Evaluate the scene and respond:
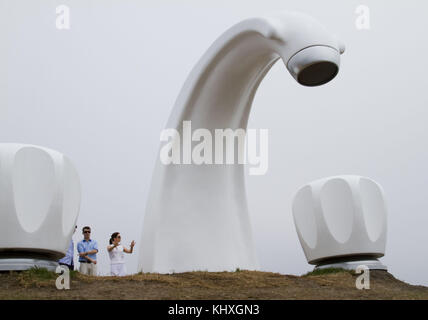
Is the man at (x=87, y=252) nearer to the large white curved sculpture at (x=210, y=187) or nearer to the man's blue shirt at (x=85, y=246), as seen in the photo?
the man's blue shirt at (x=85, y=246)

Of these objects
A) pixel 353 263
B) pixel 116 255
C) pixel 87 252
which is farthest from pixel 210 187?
pixel 353 263

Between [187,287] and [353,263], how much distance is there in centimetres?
519

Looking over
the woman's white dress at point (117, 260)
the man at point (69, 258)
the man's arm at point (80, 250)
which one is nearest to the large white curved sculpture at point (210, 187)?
the woman's white dress at point (117, 260)

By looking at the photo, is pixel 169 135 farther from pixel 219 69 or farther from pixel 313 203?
pixel 313 203


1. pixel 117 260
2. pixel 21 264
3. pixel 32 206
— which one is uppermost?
pixel 32 206

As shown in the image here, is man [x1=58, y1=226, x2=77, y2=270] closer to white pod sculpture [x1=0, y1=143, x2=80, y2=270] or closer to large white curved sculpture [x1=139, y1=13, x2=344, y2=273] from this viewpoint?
large white curved sculpture [x1=139, y1=13, x2=344, y2=273]

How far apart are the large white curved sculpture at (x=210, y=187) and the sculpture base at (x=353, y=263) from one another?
222 centimetres

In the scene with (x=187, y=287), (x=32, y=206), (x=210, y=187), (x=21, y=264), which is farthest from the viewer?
(x=210, y=187)

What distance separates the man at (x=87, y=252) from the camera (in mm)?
9508

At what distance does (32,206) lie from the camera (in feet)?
25.5

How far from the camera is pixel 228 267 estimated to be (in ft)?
31.7

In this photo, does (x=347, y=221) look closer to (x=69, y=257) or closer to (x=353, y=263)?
(x=353, y=263)

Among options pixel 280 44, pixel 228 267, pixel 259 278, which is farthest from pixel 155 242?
pixel 280 44

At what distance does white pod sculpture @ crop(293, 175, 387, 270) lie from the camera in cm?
1136
